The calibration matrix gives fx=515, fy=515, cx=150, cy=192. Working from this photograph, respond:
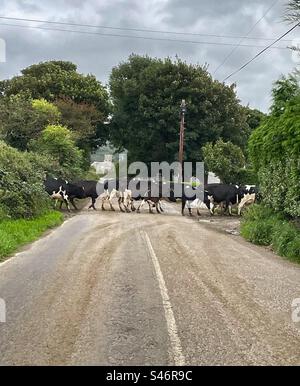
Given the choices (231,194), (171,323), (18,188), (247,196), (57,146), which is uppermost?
(57,146)

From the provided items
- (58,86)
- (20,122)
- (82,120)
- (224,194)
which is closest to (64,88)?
(58,86)

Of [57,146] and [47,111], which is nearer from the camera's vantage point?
[57,146]

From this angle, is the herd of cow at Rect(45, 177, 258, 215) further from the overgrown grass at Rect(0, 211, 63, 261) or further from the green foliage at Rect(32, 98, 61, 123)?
the green foliage at Rect(32, 98, 61, 123)

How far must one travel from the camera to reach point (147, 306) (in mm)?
7375

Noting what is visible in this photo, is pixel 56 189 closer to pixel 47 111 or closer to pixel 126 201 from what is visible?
pixel 126 201

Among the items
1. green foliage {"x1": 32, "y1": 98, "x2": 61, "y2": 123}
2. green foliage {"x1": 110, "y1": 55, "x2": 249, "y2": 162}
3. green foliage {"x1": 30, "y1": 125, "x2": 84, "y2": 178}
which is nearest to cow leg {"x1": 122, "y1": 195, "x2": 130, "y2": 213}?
green foliage {"x1": 30, "y1": 125, "x2": 84, "y2": 178}

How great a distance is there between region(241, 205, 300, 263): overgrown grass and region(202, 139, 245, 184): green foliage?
14250 mm

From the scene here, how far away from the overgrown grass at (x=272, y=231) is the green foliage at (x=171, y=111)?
28.5m

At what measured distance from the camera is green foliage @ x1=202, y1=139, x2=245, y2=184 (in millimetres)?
33875

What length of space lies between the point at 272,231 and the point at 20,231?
757cm

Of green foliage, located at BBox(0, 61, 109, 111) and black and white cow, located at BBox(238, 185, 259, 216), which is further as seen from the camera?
green foliage, located at BBox(0, 61, 109, 111)

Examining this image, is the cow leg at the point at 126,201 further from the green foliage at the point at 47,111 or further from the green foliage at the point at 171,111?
the green foliage at the point at 171,111
